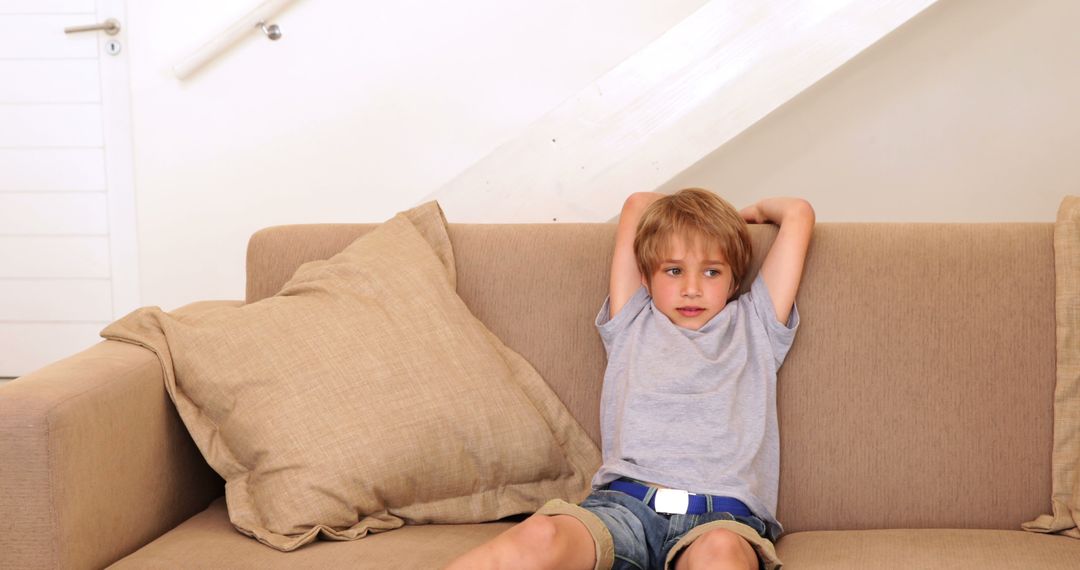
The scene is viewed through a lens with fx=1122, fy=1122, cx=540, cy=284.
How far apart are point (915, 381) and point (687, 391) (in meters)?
0.35

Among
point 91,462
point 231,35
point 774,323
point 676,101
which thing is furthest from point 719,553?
point 231,35

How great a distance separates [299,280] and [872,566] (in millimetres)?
991

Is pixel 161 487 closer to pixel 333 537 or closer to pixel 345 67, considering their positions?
pixel 333 537

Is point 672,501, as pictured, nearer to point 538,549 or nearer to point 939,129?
point 538,549

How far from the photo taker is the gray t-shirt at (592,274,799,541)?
1.65 meters

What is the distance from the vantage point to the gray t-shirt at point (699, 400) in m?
1.65

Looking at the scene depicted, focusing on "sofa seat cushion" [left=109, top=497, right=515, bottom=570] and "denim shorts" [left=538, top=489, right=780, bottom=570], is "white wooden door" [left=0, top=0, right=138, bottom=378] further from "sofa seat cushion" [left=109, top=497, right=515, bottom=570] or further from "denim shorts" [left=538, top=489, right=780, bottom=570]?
"denim shorts" [left=538, top=489, right=780, bottom=570]

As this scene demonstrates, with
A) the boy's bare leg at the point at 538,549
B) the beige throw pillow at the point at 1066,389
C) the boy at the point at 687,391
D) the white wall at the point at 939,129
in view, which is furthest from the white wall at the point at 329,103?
the boy's bare leg at the point at 538,549

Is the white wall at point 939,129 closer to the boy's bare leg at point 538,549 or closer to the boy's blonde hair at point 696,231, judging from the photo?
the boy's blonde hair at point 696,231

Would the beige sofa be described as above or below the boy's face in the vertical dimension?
below

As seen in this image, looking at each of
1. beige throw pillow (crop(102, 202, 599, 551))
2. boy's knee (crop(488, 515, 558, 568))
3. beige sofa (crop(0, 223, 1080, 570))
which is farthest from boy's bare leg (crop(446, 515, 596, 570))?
beige throw pillow (crop(102, 202, 599, 551))

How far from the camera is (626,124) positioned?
8.40 ft

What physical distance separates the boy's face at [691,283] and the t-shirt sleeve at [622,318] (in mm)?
26

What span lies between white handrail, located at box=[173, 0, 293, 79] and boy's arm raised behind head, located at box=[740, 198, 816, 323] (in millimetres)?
2155
